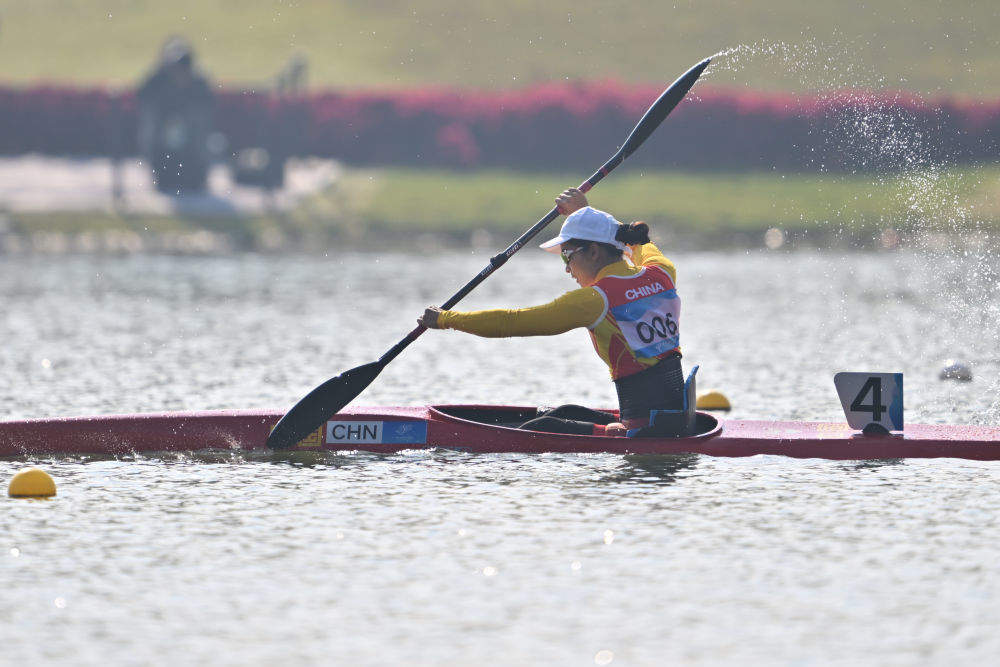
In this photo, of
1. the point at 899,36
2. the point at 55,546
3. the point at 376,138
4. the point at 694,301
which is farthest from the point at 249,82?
the point at 55,546

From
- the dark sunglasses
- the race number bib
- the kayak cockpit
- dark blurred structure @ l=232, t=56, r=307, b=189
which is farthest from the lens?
dark blurred structure @ l=232, t=56, r=307, b=189

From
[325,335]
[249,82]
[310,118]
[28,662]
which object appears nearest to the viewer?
[28,662]

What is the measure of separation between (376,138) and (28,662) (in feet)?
198

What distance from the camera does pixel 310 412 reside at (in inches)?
438

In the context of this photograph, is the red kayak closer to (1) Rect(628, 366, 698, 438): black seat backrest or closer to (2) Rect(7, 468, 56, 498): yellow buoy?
(1) Rect(628, 366, 698, 438): black seat backrest

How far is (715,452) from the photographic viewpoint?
1072cm

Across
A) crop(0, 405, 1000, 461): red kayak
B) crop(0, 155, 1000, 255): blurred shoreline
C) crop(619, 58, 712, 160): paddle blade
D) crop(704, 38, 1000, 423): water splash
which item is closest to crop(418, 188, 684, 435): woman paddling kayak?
crop(0, 405, 1000, 461): red kayak

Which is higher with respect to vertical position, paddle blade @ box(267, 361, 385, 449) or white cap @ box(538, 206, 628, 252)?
white cap @ box(538, 206, 628, 252)

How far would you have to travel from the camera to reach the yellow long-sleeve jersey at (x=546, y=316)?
10.5 meters

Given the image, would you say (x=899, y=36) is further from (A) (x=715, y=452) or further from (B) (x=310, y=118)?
(A) (x=715, y=452)

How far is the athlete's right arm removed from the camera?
10.5 m

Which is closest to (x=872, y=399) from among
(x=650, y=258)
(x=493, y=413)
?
(x=650, y=258)

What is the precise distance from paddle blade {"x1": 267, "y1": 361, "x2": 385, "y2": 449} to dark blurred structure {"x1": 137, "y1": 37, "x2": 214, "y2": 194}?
138 feet

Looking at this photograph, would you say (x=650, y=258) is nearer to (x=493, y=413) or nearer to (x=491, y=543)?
(x=493, y=413)
